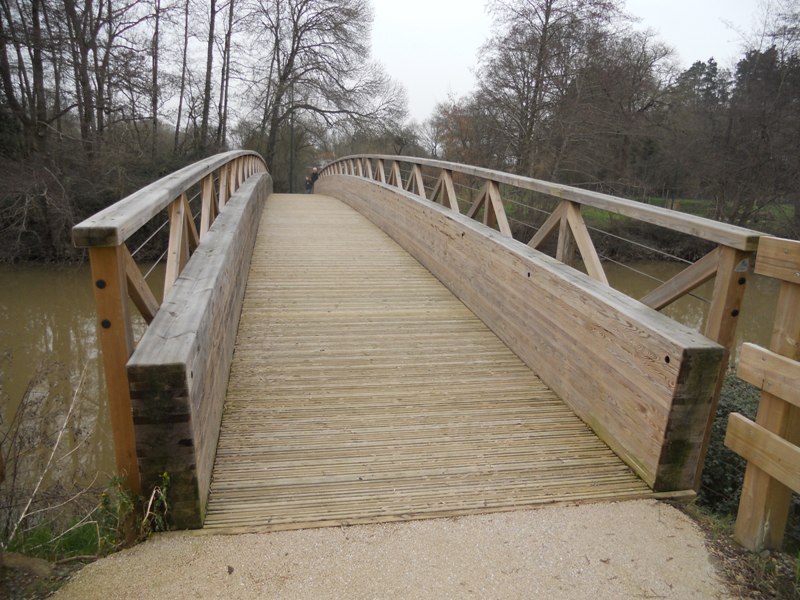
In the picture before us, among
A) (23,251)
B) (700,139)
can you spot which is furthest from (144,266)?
(700,139)

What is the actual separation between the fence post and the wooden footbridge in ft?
1.02

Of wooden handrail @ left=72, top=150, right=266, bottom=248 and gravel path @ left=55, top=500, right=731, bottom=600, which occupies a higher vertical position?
wooden handrail @ left=72, top=150, right=266, bottom=248

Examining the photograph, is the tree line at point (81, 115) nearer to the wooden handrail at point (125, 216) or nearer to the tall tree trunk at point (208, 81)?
the tall tree trunk at point (208, 81)

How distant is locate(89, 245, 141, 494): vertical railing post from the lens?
206 centimetres

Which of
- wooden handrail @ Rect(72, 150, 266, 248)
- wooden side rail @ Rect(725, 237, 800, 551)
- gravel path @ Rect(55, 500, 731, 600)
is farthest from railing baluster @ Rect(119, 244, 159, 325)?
wooden side rail @ Rect(725, 237, 800, 551)

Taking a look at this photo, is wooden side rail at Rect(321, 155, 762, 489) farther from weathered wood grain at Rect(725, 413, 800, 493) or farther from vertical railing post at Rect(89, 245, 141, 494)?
vertical railing post at Rect(89, 245, 141, 494)

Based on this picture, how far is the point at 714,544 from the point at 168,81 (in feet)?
68.9

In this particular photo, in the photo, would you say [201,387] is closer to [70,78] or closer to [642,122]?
[70,78]

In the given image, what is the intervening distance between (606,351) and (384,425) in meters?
1.33

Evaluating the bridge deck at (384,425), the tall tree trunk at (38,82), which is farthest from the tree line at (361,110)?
the bridge deck at (384,425)

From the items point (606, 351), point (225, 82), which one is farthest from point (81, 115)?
point (606, 351)

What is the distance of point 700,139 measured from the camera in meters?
21.4

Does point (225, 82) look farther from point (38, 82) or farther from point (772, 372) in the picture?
point (772, 372)

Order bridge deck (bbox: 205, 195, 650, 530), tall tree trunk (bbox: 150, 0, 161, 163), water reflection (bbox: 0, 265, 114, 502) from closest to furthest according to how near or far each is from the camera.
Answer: bridge deck (bbox: 205, 195, 650, 530) < water reflection (bbox: 0, 265, 114, 502) < tall tree trunk (bbox: 150, 0, 161, 163)
